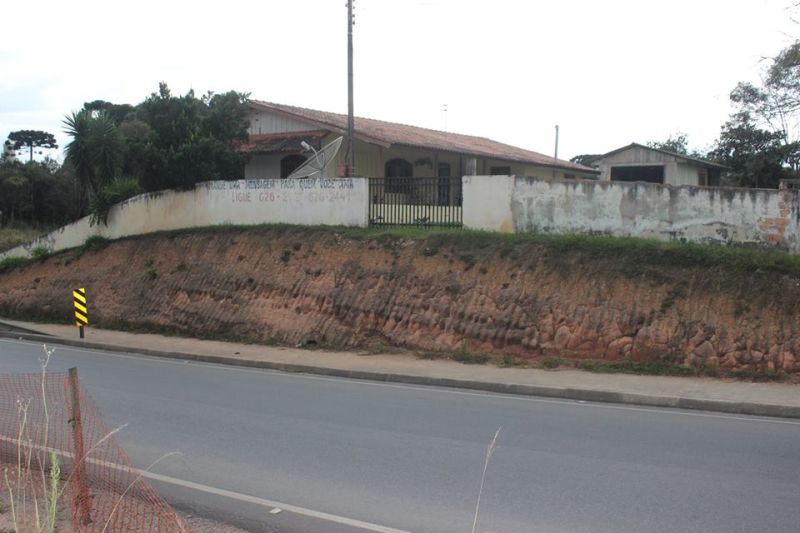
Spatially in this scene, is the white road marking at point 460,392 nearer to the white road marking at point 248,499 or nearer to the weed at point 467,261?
the weed at point 467,261

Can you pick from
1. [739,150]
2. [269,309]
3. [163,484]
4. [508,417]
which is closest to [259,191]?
[269,309]

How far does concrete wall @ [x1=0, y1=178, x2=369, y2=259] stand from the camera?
19219 millimetres

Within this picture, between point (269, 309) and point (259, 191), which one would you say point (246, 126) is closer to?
point (259, 191)

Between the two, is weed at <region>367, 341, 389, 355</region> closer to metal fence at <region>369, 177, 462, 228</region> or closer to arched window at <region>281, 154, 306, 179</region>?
metal fence at <region>369, 177, 462, 228</region>

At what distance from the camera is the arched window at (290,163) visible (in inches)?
1022

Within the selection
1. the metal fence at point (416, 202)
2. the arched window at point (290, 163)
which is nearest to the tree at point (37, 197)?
the arched window at point (290, 163)

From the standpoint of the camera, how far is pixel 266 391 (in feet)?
36.8

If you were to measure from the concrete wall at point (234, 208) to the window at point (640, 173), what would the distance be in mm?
19559

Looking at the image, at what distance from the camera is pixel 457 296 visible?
1476 centimetres

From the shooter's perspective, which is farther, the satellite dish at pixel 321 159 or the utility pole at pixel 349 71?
the utility pole at pixel 349 71

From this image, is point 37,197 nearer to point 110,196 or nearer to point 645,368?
point 110,196

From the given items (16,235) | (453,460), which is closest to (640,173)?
(453,460)

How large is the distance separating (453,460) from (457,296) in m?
7.90

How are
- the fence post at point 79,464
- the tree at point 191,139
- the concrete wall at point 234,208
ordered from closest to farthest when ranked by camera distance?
1. the fence post at point 79,464
2. the concrete wall at point 234,208
3. the tree at point 191,139
